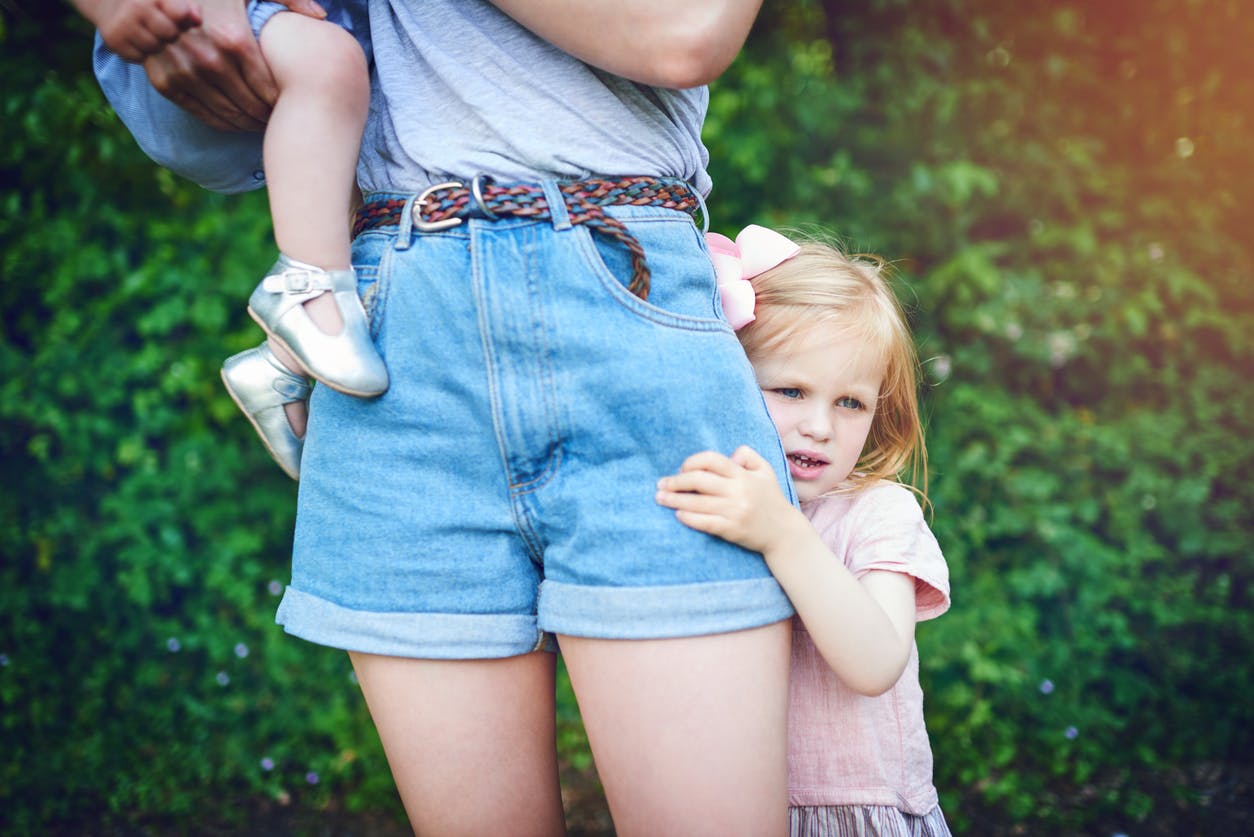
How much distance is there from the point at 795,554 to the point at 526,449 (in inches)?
12.0

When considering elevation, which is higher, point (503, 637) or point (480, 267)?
point (480, 267)

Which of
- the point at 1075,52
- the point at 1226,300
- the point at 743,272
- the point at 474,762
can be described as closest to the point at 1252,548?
the point at 1226,300

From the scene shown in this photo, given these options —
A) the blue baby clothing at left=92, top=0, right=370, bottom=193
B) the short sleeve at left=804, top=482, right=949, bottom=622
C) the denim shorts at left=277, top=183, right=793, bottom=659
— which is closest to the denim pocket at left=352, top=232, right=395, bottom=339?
the denim shorts at left=277, top=183, right=793, bottom=659

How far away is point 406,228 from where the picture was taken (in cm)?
104

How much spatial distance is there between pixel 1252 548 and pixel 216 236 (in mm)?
3542

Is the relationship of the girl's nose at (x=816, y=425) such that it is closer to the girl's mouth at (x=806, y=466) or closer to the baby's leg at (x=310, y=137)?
the girl's mouth at (x=806, y=466)

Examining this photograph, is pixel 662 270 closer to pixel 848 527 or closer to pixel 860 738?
pixel 848 527

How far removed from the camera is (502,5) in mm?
994

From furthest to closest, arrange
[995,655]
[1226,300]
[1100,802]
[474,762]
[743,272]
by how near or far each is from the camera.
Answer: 1. [1226,300]
2. [995,655]
3. [1100,802]
4. [743,272]
5. [474,762]

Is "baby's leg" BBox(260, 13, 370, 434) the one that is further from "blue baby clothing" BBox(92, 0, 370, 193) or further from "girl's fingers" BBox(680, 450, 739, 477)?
"girl's fingers" BBox(680, 450, 739, 477)

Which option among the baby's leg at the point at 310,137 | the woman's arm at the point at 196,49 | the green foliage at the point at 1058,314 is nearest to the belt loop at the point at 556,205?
the baby's leg at the point at 310,137

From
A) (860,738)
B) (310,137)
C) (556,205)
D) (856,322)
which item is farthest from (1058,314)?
(310,137)

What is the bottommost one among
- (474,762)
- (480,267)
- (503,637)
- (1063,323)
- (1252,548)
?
(1252,548)

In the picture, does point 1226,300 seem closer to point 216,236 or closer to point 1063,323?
point 1063,323
